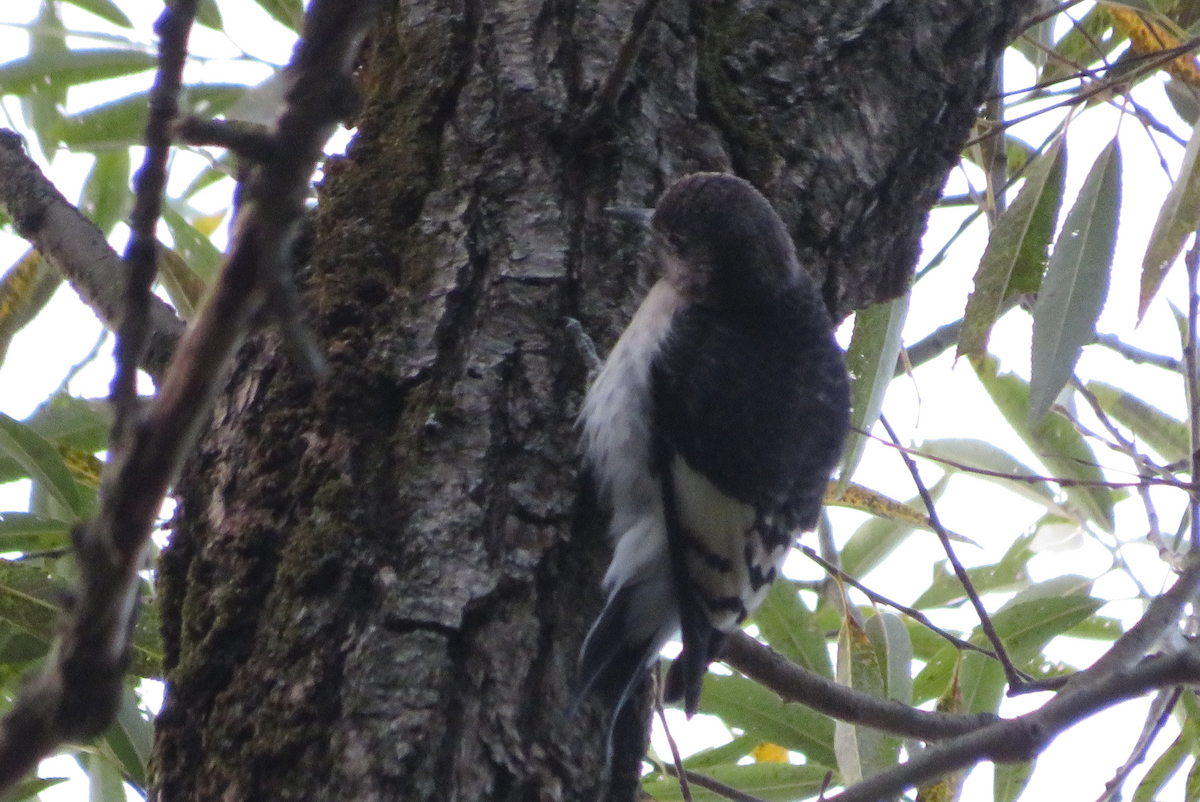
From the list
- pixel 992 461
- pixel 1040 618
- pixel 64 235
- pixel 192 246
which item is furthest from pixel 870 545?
pixel 64 235

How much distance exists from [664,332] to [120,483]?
164 centimetres

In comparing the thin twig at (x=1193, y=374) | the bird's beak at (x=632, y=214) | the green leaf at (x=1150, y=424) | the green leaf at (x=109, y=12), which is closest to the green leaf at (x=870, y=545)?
the green leaf at (x=1150, y=424)

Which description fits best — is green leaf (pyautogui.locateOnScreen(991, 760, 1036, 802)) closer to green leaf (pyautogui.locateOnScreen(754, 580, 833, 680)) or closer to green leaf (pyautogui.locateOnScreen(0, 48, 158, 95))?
green leaf (pyautogui.locateOnScreen(754, 580, 833, 680))

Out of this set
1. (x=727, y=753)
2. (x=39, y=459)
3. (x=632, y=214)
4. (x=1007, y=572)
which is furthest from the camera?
(x=1007, y=572)

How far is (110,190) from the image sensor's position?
9.50ft

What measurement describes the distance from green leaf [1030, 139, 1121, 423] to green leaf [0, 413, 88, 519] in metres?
1.83

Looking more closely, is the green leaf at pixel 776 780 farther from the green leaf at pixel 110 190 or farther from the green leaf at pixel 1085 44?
the green leaf at pixel 110 190

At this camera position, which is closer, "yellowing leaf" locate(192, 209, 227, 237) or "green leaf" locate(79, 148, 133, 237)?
"green leaf" locate(79, 148, 133, 237)

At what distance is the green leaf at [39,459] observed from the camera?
7.40 feet

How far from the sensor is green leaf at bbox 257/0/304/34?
281 centimetres

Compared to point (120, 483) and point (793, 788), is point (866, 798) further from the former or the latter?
point (793, 788)

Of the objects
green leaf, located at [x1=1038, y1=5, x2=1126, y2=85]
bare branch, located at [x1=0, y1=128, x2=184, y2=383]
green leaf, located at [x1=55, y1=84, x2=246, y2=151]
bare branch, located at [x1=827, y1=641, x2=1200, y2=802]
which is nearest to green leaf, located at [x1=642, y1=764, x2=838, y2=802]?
bare branch, located at [x1=827, y1=641, x2=1200, y2=802]

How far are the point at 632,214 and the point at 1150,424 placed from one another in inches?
82.9

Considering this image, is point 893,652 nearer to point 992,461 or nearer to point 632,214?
point 992,461
